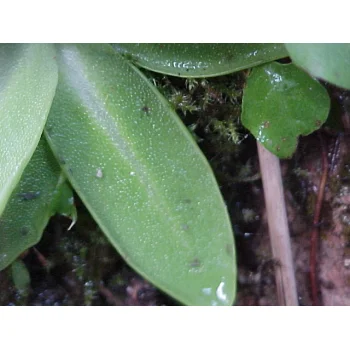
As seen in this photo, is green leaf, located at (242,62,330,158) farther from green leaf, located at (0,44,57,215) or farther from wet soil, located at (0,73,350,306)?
green leaf, located at (0,44,57,215)

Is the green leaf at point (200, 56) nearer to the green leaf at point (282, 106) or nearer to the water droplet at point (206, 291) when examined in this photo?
the green leaf at point (282, 106)

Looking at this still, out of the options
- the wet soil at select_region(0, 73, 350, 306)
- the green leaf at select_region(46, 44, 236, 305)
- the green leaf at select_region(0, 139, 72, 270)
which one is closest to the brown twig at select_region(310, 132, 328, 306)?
the wet soil at select_region(0, 73, 350, 306)

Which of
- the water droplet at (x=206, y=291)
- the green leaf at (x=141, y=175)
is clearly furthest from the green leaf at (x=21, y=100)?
the water droplet at (x=206, y=291)

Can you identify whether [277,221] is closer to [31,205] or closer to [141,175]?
[141,175]
